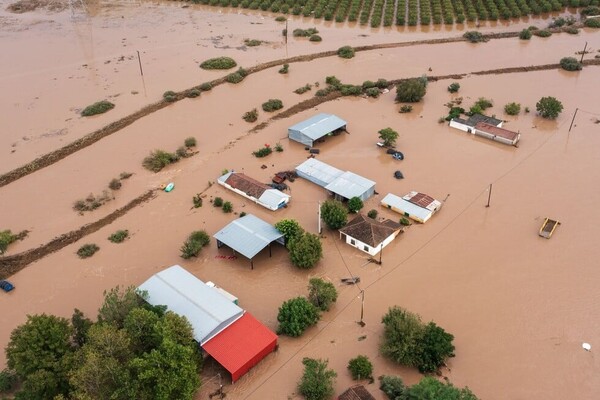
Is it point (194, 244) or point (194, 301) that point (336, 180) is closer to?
point (194, 244)

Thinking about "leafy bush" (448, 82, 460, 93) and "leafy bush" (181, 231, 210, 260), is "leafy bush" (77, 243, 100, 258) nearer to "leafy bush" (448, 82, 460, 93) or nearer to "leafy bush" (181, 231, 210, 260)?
"leafy bush" (181, 231, 210, 260)

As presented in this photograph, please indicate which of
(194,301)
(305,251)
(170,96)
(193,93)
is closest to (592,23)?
(193,93)

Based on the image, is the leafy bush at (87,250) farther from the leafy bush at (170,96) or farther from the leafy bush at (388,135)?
the leafy bush at (388,135)

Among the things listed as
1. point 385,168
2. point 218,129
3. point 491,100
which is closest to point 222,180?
point 218,129

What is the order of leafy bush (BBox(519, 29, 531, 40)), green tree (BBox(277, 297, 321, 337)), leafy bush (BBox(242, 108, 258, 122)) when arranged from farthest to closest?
leafy bush (BBox(519, 29, 531, 40)) → leafy bush (BBox(242, 108, 258, 122)) → green tree (BBox(277, 297, 321, 337))

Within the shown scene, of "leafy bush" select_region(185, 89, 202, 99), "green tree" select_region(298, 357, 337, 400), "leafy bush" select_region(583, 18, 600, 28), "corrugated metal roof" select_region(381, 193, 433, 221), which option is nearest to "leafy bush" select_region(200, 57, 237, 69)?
"leafy bush" select_region(185, 89, 202, 99)

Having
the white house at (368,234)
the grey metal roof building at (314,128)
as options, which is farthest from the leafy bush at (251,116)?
the white house at (368,234)

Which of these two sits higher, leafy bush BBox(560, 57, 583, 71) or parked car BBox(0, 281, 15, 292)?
leafy bush BBox(560, 57, 583, 71)
